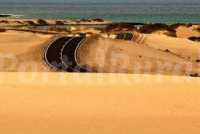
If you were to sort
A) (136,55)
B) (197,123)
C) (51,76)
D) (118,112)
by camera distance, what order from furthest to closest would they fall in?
(136,55) → (51,76) → (118,112) → (197,123)

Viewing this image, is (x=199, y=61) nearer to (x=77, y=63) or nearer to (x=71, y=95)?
(x=77, y=63)

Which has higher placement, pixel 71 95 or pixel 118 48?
pixel 71 95

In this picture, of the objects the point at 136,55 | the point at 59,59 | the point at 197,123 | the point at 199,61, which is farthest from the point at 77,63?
the point at 197,123

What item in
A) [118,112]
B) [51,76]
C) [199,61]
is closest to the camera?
[118,112]

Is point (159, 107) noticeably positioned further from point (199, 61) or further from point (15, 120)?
point (199, 61)

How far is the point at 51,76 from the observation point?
17078 millimetres

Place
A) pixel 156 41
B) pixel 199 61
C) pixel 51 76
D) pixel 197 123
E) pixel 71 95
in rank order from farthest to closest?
pixel 156 41
pixel 199 61
pixel 51 76
pixel 71 95
pixel 197 123

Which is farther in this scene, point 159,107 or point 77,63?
point 77,63

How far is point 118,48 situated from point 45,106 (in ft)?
73.9

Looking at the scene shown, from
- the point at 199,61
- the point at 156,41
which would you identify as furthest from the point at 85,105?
the point at 156,41

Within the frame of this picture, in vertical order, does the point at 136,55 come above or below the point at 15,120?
below

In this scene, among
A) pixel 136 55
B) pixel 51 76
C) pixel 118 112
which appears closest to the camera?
pixel 118 112

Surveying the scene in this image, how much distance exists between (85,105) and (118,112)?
91 cm

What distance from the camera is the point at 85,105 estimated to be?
1256 cm
